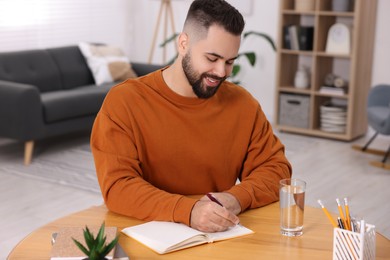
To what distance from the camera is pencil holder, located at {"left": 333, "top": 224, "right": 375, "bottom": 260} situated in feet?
4.62

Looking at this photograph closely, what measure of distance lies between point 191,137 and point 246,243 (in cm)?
46

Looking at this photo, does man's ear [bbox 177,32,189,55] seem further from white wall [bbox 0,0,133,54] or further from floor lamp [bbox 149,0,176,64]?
floor lamp [bbox 149,0,176,64]

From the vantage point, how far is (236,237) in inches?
63.2

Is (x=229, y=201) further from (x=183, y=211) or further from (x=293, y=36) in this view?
(x=293, y=36)

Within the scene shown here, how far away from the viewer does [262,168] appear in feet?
6.44

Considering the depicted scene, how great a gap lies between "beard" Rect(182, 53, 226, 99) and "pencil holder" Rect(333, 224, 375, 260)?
0.61 m

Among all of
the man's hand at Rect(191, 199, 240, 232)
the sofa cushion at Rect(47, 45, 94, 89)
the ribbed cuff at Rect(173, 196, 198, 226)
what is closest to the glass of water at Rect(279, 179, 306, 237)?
the man's hand at Rect(191, 199, 240, 232)

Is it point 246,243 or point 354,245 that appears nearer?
point 354,245

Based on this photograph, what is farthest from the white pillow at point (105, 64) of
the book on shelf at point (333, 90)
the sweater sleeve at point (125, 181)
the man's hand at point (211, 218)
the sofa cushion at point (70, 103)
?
the man's hand at point (211, 218)

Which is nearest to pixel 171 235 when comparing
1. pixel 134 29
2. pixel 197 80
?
pixel 197 80

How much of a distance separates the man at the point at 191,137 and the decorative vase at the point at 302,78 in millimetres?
3735

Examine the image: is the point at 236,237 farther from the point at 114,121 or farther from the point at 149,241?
the point at 114,121

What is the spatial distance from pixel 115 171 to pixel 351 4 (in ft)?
13.9

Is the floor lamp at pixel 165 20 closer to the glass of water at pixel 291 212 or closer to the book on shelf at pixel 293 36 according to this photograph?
the book on shelf at pixel 293 36
